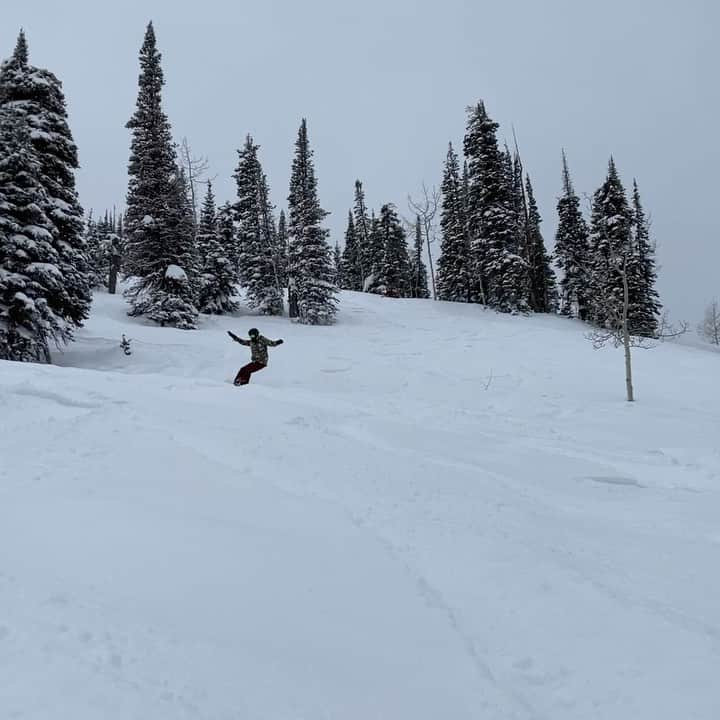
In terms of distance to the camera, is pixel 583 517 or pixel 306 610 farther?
pixel 583 517

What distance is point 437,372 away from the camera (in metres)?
16.5

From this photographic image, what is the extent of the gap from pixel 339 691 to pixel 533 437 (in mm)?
7015

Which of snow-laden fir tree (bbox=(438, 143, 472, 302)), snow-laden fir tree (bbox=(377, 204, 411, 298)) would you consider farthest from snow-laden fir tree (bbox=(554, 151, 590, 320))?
snow-laden fir tree (bbox=(377, 204, 411, 298))

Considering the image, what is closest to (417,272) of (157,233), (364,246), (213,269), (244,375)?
(364,246)

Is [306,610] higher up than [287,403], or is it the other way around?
[287,403]

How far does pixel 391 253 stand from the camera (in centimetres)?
4347

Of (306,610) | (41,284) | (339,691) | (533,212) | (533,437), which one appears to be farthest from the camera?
(533,212)

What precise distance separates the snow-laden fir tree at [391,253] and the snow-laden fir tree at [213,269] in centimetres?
1771

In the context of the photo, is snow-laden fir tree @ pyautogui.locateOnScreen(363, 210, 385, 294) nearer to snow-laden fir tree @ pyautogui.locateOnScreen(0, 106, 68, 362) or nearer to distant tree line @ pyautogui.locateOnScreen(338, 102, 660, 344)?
distant tree line @ pyautogui.locateOnScreen(338, 102, 660, 344)

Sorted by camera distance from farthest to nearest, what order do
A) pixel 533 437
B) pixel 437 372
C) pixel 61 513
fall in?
pixel 437 372
pixel 533 437
pixel 61 513

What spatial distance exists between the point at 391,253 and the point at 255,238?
1489cm

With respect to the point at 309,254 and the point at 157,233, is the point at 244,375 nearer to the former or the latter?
the point at 157,233

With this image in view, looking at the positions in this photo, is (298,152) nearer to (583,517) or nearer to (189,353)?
(189,353)

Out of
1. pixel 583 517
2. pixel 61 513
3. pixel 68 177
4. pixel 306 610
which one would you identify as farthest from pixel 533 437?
pixel 68 177
